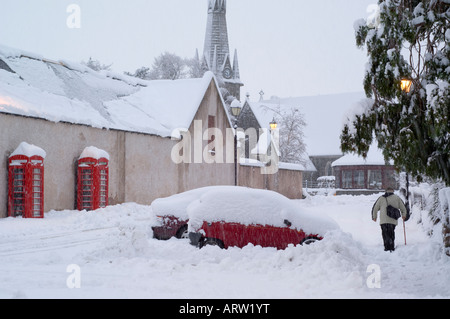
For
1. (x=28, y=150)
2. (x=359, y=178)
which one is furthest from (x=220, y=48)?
(x=28, y=150)

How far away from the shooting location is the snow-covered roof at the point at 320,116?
195 feet

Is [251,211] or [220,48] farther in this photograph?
[220,48]

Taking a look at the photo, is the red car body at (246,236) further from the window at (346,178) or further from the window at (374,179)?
the window at (346,178)

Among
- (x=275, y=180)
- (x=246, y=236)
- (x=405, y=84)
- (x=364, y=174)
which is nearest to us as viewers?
(x=405, y=84)

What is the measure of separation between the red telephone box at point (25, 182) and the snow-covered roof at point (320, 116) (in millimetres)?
41687

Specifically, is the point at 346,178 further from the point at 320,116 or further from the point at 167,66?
the point at 167,66

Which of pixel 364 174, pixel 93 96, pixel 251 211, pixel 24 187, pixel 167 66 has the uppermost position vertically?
pixel 167 66

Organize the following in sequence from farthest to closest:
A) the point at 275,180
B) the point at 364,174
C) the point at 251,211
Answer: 1. the point at 364,174
2. the point at 275,180
3. the point at 251,211

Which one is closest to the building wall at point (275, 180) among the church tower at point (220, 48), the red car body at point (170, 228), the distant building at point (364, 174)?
the distant building at point (364, 174)

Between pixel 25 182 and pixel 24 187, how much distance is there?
20 centimetres

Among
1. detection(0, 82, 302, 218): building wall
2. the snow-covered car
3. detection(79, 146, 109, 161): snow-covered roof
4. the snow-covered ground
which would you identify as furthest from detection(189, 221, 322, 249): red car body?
detection(79, 146, 109, 161): snow-covered roof

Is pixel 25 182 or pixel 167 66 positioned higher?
pixel 167 66

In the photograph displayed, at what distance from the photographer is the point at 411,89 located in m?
10.5
